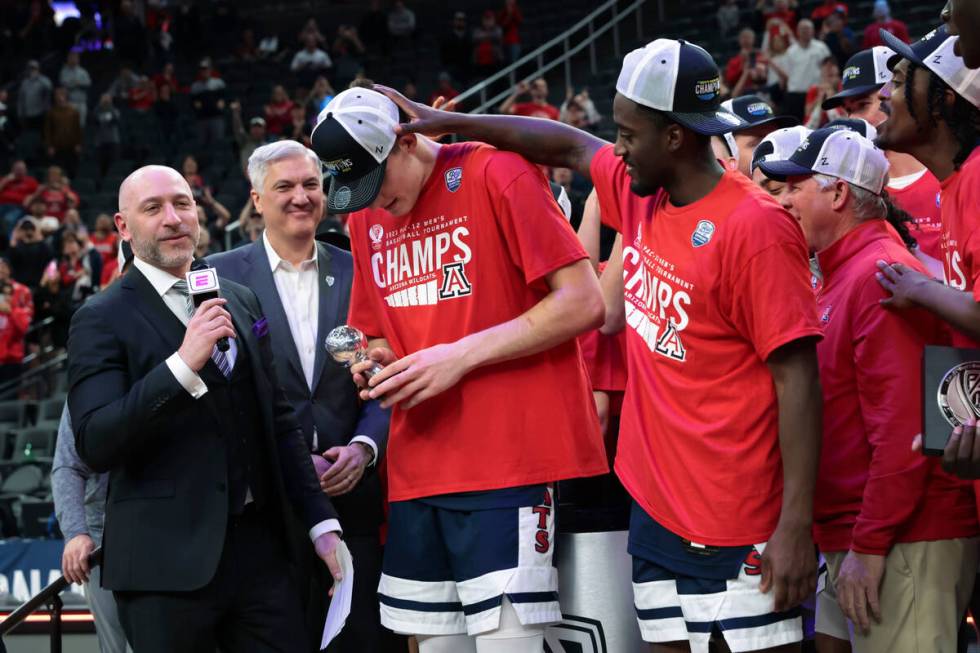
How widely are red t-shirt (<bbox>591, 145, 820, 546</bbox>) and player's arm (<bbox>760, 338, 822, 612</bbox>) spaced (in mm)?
54

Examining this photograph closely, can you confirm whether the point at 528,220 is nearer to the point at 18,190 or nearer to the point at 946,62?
the point at 946,62

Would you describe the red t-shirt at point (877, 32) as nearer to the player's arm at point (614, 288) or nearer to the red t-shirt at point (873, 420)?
the player's arm at point (614, 288)

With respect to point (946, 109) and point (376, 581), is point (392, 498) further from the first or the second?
point (946, 109)

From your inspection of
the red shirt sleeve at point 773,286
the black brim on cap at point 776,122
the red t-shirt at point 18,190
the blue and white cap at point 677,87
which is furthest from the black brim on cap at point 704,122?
the red t-shirt at point 18,190

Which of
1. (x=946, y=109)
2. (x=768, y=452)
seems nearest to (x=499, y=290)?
(x=768, y=452)

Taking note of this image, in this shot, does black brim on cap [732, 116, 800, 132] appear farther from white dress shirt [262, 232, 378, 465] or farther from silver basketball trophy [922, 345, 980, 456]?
silver basketball trophy [922, 345, 980, 456]

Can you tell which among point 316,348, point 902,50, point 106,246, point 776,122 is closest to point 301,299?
point 316,348

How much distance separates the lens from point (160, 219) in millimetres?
3473

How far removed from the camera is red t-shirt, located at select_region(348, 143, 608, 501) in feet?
9.91

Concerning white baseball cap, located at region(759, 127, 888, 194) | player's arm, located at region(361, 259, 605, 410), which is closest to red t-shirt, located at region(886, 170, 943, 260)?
white baseball cap, located at region(759, 127, 888, 194)

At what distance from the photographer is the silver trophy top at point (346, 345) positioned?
10.2 feet

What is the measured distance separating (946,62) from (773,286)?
2.41 ft

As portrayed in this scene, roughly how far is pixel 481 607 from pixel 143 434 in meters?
0.98

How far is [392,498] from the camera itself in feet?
10.3
